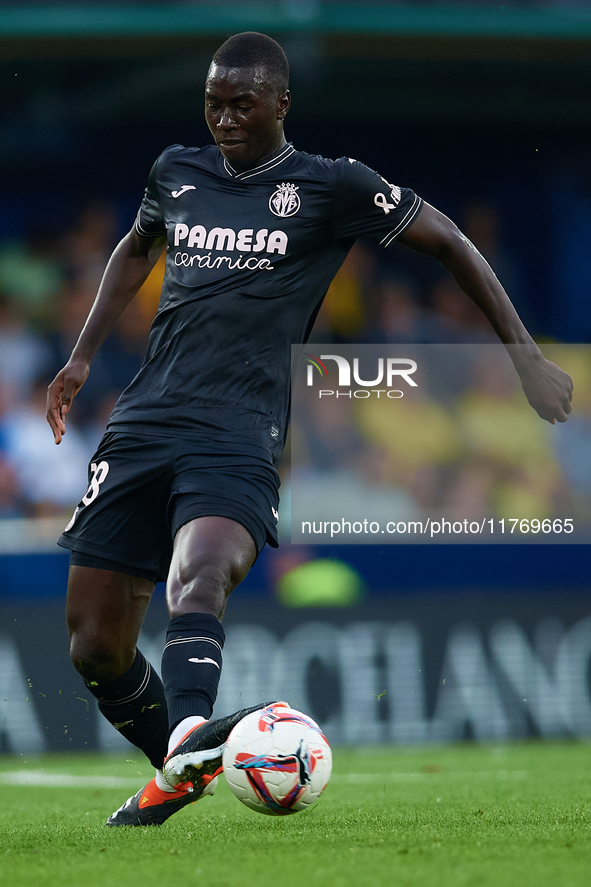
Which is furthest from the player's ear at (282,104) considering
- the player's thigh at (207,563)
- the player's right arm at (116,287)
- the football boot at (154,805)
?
the football boot at (154,805)


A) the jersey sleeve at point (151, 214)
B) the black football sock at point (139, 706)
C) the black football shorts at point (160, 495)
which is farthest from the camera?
the jersey sleeve at point (151, 214)

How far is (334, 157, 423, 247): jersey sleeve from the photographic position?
3.55 meters

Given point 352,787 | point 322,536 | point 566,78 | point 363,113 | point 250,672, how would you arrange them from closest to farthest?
point 352,787 < point 250,672 < point 322,536 < point 566,78 < point 363,113

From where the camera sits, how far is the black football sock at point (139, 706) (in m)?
3.71

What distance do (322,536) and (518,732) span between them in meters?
1.84

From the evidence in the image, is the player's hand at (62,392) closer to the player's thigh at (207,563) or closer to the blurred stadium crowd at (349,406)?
the player's thigh at (207,563)

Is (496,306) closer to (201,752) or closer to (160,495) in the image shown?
(160,495)

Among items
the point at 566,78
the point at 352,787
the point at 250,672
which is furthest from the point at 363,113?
the point at 352,787

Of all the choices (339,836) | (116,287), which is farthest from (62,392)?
(339,836)

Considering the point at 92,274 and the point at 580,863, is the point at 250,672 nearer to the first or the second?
the point at 92,274

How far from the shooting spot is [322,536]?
26.6ft

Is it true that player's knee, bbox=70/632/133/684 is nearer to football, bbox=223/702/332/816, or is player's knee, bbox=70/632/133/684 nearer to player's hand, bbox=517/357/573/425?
football, bbox=223/702/332/816

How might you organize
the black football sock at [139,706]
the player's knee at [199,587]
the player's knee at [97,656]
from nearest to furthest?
the player's knee at [199,587] < the player's knee at [97,656] < the black football sock at [139,706]

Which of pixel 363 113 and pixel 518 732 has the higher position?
pixel 363 113
